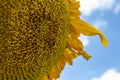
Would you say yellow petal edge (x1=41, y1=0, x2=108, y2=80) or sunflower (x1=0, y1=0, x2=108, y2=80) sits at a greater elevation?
yellow petal edge (x1=41, y1=0, x2=108, y2=80)

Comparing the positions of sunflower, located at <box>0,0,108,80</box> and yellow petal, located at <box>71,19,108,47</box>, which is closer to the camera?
sunflower, located at <box>0,0,108,80</box>

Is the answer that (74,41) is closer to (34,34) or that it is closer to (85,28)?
(85,28)

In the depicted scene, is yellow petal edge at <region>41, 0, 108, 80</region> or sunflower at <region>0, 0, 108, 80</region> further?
yellow petal edge at <region>41, 0, 108, 80</region>

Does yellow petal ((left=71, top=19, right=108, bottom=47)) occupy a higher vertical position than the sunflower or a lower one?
higher

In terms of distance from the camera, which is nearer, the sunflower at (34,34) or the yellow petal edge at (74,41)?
the sunflower at (34,34)

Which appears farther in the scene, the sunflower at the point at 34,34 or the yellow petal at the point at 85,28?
the yellow petal at the point at 85,28

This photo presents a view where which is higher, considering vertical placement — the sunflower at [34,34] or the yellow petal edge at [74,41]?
the yellow petal edge at [74,41]

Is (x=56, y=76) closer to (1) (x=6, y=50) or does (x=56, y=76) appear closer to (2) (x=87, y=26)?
(2) (x=87, y=26)

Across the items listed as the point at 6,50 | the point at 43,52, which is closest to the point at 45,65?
the point at 43,52

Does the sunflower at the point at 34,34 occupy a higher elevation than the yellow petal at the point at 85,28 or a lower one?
lower
